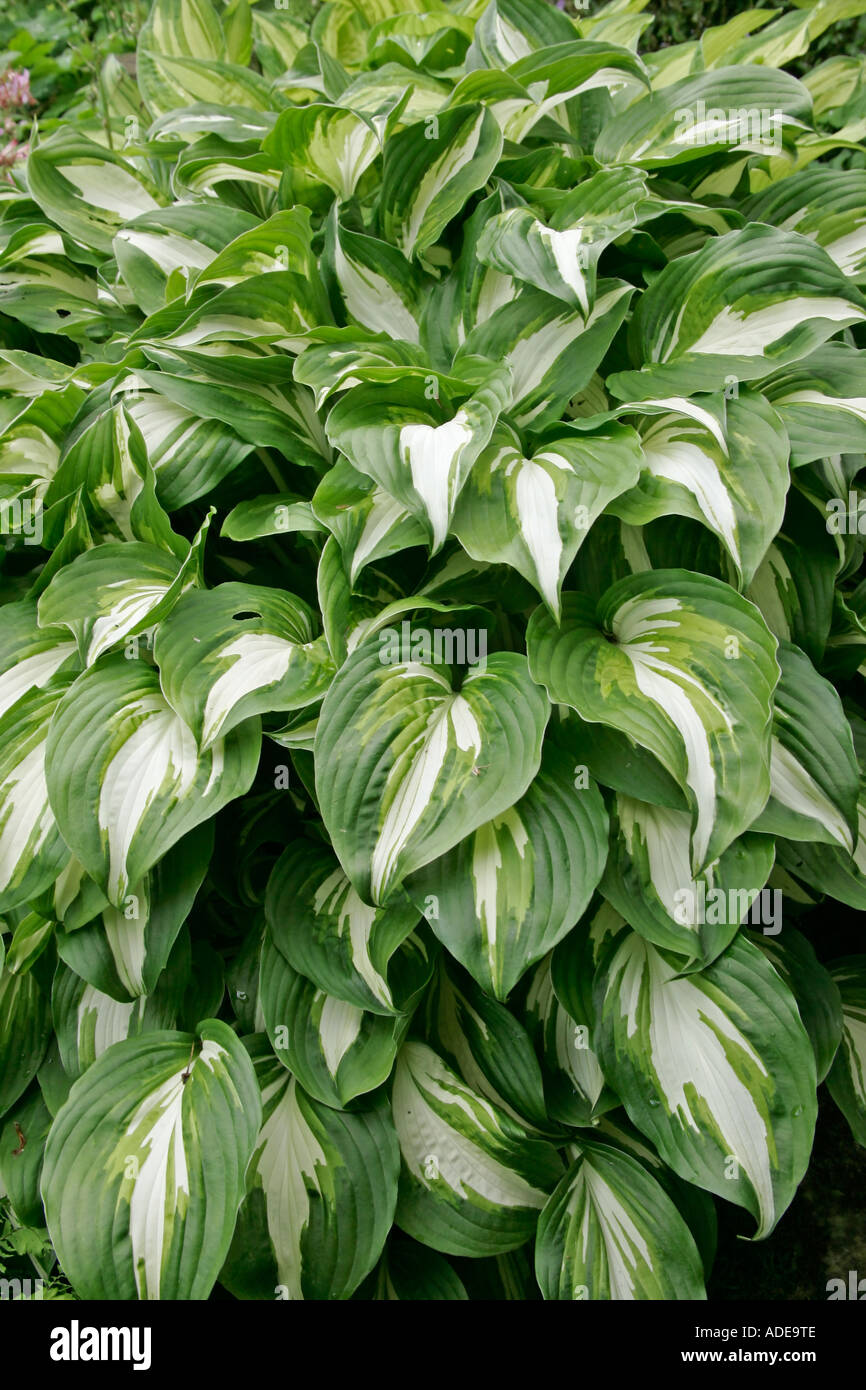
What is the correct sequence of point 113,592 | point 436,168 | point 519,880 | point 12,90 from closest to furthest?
point 519,880, point 113,592, point 436,168, point 12,90

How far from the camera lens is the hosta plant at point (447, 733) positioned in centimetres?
123

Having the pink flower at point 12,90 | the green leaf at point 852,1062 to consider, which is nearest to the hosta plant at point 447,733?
the green leaf at point 852,1062

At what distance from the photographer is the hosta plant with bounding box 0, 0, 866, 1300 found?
1229 millimetres

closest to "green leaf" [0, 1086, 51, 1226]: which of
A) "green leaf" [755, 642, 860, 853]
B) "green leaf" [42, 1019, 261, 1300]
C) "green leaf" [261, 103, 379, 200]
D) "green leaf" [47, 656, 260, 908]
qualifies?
"green leaf" [42, 1019, 261, 1300]

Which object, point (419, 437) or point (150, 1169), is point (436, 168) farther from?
point (150, 1169)

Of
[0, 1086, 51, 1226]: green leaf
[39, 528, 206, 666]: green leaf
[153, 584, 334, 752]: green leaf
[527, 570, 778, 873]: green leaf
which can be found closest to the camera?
[527, 570, 778, 873]: green leaf

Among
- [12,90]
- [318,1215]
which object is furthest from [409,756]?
[12,90]

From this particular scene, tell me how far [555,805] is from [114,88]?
261 cm

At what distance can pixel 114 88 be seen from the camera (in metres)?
2.79

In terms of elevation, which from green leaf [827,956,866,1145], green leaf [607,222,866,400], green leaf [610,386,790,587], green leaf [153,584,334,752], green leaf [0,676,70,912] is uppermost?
green leaf [607,222,866,400]

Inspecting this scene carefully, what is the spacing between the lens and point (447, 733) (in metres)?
1.26

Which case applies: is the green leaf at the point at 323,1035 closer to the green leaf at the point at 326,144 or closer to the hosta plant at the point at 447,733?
Answer: the hosta plant at the point at 447,733

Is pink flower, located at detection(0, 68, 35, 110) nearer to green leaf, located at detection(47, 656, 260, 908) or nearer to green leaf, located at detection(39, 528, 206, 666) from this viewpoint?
green leaf, located at detection(39, 528, 206, 666)

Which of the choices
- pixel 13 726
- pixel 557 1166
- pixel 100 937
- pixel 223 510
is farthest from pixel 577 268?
pixel 557 1166
